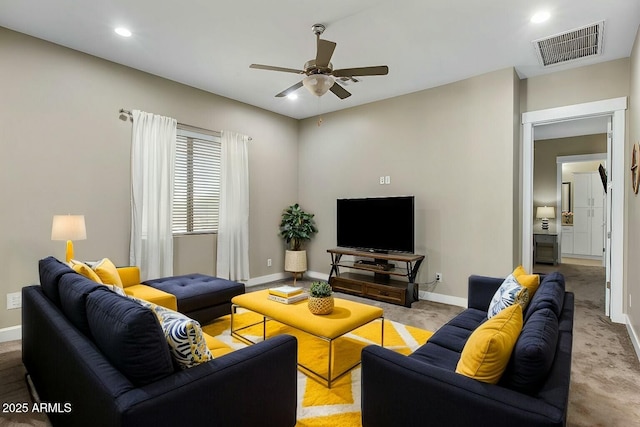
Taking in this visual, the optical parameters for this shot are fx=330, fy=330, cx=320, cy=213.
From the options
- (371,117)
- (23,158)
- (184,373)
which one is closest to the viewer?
(184,373)

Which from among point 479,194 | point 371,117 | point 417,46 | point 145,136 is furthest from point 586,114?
point 145,136

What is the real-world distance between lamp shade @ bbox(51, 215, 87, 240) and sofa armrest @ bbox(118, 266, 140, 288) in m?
0.54

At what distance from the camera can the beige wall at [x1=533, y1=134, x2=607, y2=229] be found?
23.5 feet

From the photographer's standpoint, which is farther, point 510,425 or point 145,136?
point 145,136

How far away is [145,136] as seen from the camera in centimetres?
394

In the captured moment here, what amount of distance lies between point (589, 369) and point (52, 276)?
3.80 metres

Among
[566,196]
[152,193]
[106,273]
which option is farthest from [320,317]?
[566,196]

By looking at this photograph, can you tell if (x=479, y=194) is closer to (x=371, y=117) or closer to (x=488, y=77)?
(x=488, y=77)

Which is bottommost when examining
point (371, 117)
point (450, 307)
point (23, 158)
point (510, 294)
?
point (450, 307)

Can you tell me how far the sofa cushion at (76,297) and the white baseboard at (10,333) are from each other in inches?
78.4

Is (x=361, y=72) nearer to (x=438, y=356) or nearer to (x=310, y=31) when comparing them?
(x=310, y=31)

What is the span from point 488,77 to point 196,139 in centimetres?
385

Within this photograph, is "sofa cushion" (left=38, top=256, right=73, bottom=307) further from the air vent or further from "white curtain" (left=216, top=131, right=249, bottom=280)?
the air vent

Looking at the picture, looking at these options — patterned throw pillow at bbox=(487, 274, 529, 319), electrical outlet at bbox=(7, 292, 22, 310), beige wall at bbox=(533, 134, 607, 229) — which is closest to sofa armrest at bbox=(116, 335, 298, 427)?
patterned throw pillow at bbox=(487, 274, 529, 319)
